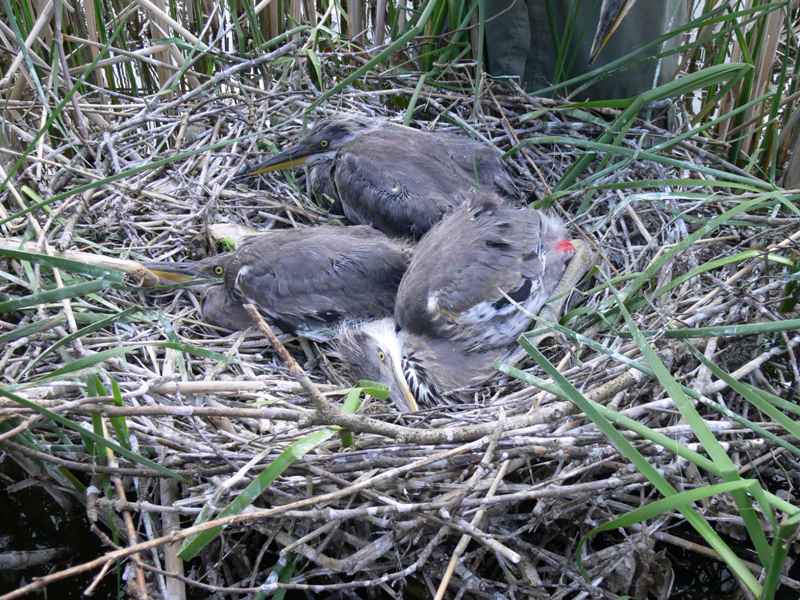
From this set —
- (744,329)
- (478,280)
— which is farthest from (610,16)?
(744,329)

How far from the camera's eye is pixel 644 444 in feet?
7.02

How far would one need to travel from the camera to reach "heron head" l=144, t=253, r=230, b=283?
10.6 ft

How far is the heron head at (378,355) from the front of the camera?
9.58ft

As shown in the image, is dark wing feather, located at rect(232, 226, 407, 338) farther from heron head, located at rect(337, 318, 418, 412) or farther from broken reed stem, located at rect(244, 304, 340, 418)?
broken reed stem, located at rect(244, 304, 340, 418)

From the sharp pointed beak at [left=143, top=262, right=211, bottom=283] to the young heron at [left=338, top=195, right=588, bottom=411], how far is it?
62cm

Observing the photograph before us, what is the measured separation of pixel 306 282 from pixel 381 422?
120cm

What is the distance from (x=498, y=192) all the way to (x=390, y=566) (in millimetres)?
1847

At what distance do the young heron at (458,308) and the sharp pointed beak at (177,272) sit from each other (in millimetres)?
622

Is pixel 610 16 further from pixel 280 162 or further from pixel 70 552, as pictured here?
pixel 70 552

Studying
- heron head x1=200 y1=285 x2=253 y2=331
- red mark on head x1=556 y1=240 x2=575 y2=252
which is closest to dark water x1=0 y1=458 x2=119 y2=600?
heron head x1=200 y1=285 x2=253 y2=331

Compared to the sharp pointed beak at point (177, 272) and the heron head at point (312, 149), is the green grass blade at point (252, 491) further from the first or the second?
the heron head at point (312, 149)

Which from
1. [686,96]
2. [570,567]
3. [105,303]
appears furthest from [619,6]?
[105,303]

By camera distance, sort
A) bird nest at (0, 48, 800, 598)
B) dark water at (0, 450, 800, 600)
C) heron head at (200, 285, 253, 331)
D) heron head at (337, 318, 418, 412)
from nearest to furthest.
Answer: bird nest at (0, 48, 800, 598) → dark water at (0, 450, 800, 600) → heron head at (337, 318, 418, 412) → heron head at (200, 285, 253, 331)

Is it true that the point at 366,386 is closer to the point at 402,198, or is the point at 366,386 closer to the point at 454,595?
the point at 454,595
